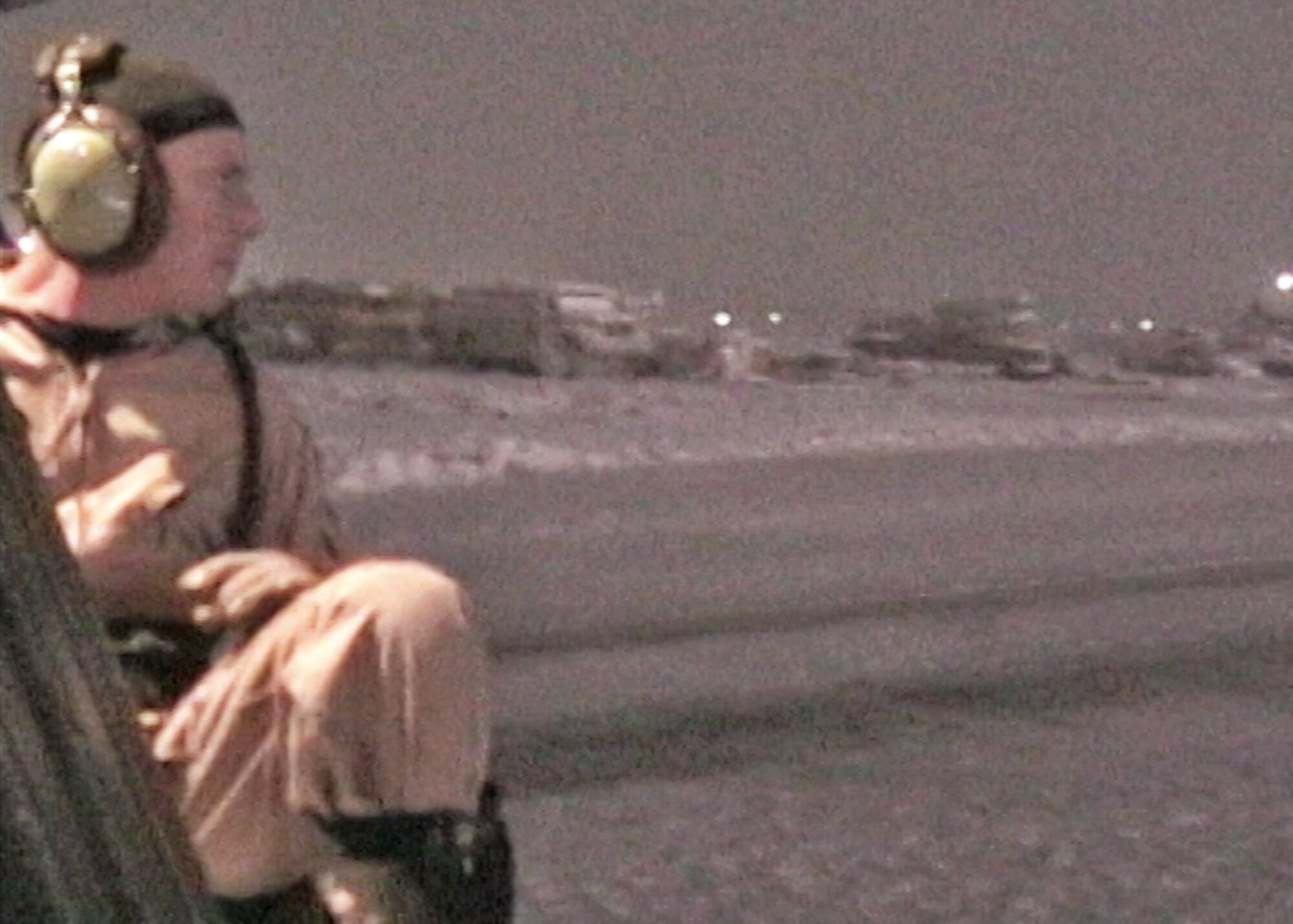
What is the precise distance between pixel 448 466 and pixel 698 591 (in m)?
6.55

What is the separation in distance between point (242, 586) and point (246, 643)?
0.04 m

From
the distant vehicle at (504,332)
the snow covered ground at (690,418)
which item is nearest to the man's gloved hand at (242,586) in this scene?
the snow covered ground at (690,418)

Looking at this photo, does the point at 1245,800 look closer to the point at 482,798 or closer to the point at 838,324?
the point at 482,798

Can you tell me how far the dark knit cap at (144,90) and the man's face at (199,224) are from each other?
0.01 m

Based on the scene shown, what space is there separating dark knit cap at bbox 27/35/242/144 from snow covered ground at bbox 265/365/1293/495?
1176 cm

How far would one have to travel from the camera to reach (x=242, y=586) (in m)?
1.51

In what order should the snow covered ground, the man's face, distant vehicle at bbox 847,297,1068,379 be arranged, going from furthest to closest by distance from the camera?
1. distant vehicle at bbox 847,297,1068,379
2. the snow covered ground
3. the man's face

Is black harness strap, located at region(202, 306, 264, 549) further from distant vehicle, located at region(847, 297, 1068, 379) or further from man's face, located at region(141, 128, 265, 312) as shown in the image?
distant vehicle, located at region(847, 297, 1068, 379)

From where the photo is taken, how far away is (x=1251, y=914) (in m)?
4.41

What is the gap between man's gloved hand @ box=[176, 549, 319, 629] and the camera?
1512 mm

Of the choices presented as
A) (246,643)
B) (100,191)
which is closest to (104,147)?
(100,191)

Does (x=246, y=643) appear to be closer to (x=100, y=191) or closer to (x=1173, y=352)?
(x=100, y=191)

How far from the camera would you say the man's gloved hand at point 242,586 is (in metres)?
1.51

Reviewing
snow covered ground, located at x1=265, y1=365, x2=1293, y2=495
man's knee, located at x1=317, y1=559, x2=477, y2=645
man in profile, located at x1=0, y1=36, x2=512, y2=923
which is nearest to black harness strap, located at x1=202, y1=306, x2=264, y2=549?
man in profile, located at x1=0, y1=36, x2=512, y2=923
